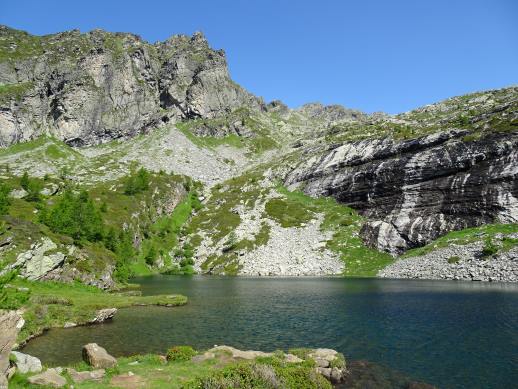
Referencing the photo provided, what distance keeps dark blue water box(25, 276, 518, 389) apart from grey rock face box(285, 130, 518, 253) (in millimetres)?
53874

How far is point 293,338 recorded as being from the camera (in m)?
35.3

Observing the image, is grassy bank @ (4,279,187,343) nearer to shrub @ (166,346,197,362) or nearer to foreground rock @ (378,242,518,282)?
shrub @ (166,346,197,362)

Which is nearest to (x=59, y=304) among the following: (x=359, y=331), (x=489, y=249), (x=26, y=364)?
(x=26, y=364)

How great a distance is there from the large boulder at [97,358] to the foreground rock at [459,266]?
3201 inches

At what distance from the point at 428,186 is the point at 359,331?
3895 inches

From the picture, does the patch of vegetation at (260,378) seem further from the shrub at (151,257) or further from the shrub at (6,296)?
the shrub at (151,257)

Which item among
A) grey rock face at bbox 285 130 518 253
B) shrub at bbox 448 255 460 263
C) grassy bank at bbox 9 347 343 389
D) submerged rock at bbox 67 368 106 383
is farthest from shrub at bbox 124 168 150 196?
submerged rock at bbox 67 368 106 383

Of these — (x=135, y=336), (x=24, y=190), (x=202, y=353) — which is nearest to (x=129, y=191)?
(x=24, y=190)

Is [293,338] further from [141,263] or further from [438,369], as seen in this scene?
[141,263]

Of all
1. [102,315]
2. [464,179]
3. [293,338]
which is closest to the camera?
[293,338]

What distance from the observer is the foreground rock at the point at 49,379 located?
58.1 feet

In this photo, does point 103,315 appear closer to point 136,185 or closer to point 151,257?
point 151,257

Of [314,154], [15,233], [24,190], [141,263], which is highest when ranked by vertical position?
[314,154]

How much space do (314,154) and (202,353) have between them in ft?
575
